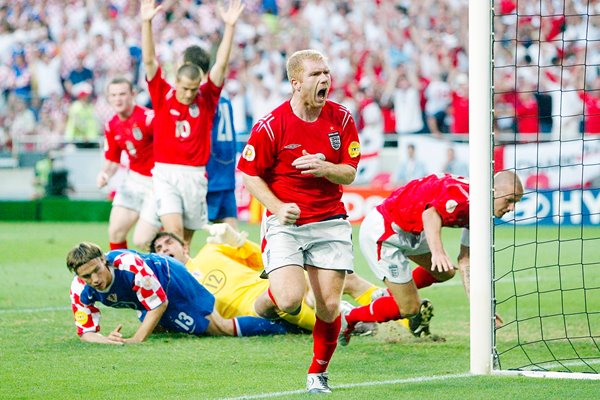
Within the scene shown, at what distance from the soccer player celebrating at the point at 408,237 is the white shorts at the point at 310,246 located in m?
1.02

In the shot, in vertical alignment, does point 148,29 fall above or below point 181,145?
above

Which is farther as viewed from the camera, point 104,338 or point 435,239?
point 104,338

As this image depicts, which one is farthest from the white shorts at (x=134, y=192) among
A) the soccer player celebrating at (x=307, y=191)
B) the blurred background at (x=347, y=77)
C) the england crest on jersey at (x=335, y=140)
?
the blurred background at (x=347, y=77)

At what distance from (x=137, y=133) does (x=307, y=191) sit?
490cm

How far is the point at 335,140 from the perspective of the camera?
646 centimetres

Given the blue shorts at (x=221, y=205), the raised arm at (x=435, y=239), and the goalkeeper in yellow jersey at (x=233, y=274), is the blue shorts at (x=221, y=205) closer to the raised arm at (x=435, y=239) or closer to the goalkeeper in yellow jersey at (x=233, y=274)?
the goalkeeper in yellow jersey at (x=233, y=274)

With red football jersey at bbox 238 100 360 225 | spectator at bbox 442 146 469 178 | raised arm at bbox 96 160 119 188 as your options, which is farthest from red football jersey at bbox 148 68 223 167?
spectator at bbox 442 146 469 178

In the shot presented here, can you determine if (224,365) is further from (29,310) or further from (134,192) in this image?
(134,192)

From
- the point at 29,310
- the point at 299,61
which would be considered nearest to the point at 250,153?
the point at 299,61

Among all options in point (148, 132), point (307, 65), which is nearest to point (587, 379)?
point (307, 65)

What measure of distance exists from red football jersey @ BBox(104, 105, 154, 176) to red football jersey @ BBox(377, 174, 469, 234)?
3.78 metres

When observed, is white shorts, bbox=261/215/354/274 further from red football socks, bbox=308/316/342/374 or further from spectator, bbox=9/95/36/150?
spectator, bbox=9/95/36/150

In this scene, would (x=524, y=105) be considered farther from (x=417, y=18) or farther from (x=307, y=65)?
(x=307, y=65)

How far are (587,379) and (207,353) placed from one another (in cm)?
261
